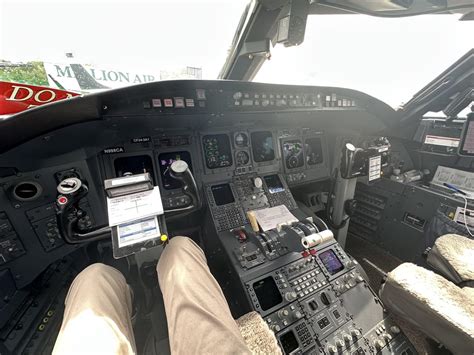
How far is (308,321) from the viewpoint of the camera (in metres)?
1.12

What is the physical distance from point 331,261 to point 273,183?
757mm

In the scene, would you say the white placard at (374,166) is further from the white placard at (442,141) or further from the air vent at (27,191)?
the air vent at (27,191)

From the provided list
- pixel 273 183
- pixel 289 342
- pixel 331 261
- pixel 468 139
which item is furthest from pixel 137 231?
pixel 468 139

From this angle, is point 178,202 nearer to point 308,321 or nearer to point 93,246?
point 93,246

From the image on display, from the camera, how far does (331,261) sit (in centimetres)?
140

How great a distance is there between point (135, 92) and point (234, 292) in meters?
1.23

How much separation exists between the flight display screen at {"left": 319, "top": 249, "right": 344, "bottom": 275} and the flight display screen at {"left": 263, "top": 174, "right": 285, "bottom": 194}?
620 mm

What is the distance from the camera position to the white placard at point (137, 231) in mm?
772

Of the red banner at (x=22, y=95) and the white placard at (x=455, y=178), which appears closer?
the red banner at (x=22, y=95)

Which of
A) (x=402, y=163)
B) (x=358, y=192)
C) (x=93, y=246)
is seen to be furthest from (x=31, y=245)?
(x=402, y=163)

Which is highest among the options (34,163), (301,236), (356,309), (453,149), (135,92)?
(135,92)

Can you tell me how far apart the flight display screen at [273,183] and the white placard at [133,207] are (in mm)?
1156

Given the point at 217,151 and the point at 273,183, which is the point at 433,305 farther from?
the point at 217,151

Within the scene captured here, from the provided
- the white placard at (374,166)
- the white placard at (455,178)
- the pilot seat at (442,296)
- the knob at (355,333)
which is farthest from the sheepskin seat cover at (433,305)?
the white placard at (455,178)
